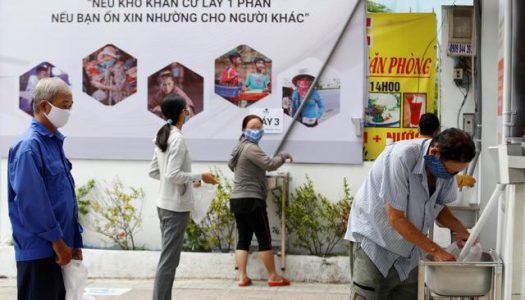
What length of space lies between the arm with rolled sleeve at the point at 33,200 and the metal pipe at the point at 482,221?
82.9 inches

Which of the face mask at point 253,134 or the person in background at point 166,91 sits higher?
the person in background at point 166,91

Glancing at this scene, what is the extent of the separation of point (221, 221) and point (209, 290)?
2.72 feet

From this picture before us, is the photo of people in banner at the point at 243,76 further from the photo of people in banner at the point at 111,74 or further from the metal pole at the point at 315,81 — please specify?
the photo of people in banner at the point at 111,74

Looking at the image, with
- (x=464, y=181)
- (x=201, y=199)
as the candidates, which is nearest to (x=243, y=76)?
(x=201, y=199)

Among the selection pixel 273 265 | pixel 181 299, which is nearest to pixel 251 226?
pixel 273 265

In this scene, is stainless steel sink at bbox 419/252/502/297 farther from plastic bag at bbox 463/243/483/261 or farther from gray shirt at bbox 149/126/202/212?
gray shirt at bbox 149/126/202/212

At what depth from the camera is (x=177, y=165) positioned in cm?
→ 570

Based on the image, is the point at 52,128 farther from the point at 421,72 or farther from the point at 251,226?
the point at 421,72

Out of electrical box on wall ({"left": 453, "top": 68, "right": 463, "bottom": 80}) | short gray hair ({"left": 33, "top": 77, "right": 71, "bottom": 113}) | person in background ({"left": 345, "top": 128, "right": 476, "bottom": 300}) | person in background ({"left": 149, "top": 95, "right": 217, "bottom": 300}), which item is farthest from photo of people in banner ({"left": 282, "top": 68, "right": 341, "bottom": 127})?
short gray hair ({"left": 33, "top": 77, "right": 71, "bottom": 113})

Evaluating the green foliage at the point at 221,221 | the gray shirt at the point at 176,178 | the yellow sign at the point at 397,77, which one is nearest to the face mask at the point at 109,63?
the green foliage at the point at 221,221

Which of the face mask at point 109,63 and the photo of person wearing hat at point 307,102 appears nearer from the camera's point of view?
the photo of person wearing hat at point 307,102

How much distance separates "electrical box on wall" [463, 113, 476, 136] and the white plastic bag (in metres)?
4.67

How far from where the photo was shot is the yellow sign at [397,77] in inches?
310

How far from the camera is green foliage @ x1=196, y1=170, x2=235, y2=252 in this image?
775cm
